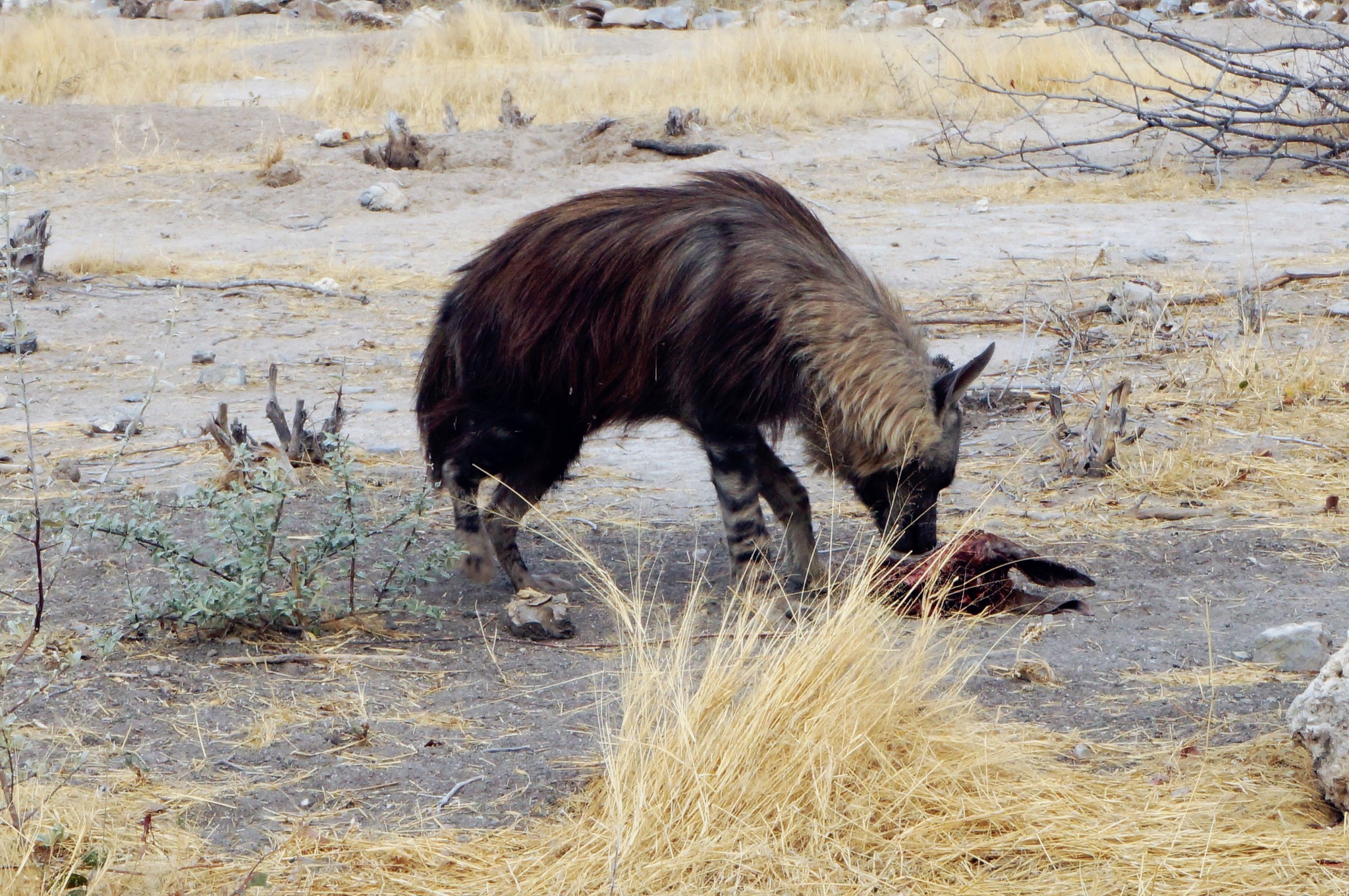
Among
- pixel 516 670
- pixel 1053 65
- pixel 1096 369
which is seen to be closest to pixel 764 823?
pixel 516 670

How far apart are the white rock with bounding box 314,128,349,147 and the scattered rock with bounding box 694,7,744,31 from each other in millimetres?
12247

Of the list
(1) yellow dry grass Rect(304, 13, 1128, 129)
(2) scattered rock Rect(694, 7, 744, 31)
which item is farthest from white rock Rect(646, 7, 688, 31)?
(1) yellow dry grass Rect(304, 13, 1128, 129)

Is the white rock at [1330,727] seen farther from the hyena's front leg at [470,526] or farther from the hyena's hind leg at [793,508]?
the hyena's front leg at [470,526]

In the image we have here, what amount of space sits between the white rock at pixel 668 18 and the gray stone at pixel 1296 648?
23.8m

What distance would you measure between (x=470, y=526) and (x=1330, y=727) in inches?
125

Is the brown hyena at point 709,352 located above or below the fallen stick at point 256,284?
above

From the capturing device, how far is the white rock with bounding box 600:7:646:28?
2677 centimetres

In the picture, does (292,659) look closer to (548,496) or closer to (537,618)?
(537,618)

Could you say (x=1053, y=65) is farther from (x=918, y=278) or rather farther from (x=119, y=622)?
(x=119, y=622)

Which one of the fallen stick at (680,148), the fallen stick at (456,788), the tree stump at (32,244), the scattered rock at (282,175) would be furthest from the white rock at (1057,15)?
the fallen stick at (456,788)

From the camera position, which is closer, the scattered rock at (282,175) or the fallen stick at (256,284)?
the fallen stick at (256,284)

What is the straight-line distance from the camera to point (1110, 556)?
5.43 m

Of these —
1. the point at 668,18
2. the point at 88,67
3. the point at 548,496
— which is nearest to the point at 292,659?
the point at 548,496

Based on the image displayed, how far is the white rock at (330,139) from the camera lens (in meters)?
14.9
